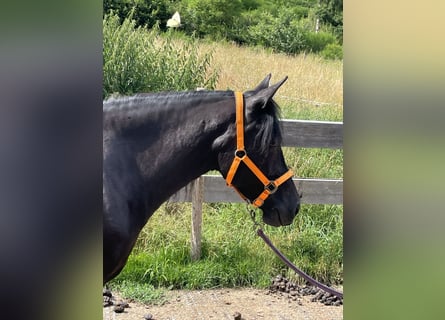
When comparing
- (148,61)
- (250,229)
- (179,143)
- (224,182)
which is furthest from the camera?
(250,229)

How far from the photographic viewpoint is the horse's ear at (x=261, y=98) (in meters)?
2.05

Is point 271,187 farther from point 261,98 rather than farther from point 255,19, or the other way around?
point 255,19

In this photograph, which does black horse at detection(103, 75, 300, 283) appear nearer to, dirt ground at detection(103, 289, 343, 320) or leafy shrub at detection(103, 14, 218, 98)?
leafy shrub at detection(103, 14, 218, 98)

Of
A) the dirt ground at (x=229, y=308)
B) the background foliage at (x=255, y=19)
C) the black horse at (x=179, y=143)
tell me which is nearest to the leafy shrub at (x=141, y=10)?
the background foliage at (x=255, y=19)

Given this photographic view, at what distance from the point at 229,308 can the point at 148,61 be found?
1737 mm

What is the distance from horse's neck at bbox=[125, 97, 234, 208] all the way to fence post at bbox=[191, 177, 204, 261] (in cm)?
137

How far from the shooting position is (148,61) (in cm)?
321

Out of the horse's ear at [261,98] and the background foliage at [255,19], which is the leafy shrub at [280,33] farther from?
the horse's ear at [261,98]

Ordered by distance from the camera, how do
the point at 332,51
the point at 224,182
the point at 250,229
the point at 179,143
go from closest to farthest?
the point at 179,143 → the point at 332,51 → the point at 224,182 → the point at 250,229

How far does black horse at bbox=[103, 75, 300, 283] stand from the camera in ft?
6.47

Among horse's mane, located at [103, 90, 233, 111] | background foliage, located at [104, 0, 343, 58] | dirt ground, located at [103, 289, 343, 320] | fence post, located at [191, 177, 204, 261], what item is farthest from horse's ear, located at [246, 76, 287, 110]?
dirt ground, located at [103, 289, 343, 320]

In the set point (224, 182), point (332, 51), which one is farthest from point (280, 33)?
point (224, 182)

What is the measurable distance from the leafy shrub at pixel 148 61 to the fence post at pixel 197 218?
740mm
